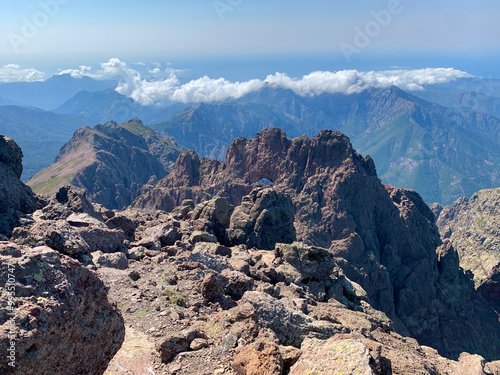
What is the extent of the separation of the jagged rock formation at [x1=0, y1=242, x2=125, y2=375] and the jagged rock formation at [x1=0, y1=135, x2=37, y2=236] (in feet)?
62.6

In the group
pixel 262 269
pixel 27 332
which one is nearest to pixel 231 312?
pixel 27 332

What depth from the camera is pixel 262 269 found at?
27875 millimetres

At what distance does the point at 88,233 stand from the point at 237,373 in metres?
18.2

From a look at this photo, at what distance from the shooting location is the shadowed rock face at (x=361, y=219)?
83.1m

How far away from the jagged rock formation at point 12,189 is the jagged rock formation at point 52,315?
751 inches

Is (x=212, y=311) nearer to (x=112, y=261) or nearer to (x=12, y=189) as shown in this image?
(x=112, y=261)

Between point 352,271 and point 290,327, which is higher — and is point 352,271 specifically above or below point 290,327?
below

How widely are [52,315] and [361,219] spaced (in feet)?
358

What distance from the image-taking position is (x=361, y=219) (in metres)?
111

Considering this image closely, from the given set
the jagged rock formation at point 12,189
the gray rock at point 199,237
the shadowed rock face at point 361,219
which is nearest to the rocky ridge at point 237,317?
the jagged rock formation at point 12,189

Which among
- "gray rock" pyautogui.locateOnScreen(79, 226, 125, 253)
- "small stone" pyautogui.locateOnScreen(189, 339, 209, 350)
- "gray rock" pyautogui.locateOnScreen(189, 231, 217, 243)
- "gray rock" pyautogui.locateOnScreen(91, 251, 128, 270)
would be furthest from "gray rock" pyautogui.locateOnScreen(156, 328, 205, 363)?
"gray rock" pyautogui.locateOnScreen(189, 231, 217, 243)

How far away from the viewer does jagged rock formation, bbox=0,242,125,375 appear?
342 inches

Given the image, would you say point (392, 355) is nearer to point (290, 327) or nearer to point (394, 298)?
point (290, 327)

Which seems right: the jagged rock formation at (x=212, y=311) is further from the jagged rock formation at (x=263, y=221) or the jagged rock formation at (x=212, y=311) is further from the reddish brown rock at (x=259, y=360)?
the jagged rock formation at (x=263, y=221)
